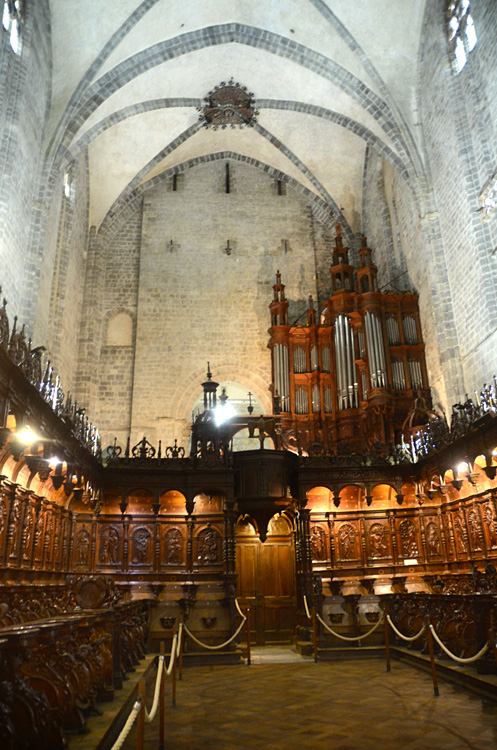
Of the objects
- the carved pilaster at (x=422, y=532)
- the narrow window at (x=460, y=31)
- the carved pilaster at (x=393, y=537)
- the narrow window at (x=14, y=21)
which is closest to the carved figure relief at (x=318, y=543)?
the carved pilaster at (x=393, y=537)

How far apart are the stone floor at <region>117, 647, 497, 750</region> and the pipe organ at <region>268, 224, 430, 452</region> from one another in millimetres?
8195

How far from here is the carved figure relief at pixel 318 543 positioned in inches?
548

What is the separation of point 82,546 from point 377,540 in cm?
659

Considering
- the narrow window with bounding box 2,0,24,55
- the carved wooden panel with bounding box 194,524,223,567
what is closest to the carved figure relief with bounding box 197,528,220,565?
the carved wooden panel with bounding box 194,524,223,567

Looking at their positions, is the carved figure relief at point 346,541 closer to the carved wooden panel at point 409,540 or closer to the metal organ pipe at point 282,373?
the carved wooden panel at point 409,540

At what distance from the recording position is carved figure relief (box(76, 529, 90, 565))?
13.2 m

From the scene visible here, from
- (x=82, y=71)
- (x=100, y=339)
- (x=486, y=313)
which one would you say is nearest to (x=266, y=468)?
(x=486, y=313)

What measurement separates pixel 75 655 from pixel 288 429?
1268 cm

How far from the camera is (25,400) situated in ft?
27.3

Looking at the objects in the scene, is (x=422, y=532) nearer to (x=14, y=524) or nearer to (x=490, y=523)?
(x=490, y=523)

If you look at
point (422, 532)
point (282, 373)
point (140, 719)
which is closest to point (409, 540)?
point (422, 532)

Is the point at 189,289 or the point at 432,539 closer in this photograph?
the point at 432,539

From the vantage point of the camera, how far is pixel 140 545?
1351 cm

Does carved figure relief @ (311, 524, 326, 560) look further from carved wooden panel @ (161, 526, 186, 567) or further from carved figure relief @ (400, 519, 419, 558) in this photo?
carved wooden panel @ (161, 526, 186, 567)
